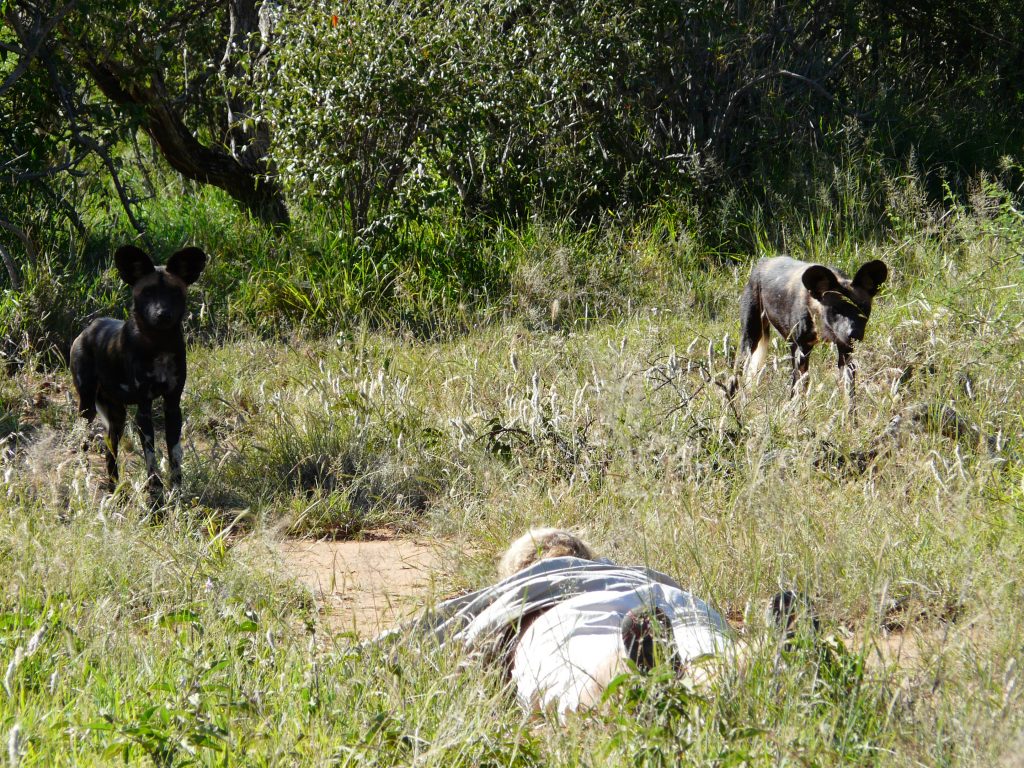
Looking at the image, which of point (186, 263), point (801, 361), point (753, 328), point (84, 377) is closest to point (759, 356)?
point (753, 328)

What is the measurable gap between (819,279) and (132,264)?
3416 millimetres

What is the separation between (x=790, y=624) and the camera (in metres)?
2.84

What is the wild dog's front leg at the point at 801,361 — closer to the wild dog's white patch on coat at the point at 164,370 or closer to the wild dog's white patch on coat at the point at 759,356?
the wild dog's white patch on coat at the point at 759,356

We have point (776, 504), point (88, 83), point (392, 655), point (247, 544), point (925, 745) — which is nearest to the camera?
point (925, 745)

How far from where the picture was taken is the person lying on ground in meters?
2.81

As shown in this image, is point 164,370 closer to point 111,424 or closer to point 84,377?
point 111,424

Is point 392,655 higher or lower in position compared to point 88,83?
lower

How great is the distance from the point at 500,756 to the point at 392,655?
1.72 ft

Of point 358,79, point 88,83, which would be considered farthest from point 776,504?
point 88,83

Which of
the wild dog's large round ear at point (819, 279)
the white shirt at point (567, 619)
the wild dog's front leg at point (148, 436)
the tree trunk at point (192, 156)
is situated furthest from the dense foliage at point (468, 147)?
the white shirt at point (567, 619)

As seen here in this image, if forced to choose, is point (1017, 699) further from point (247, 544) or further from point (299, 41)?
point (299, 41)

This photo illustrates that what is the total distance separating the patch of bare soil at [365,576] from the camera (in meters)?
3.93

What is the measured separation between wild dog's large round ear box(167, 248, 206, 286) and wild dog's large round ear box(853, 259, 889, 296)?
330cm

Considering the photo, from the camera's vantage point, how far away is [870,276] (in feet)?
19.5
